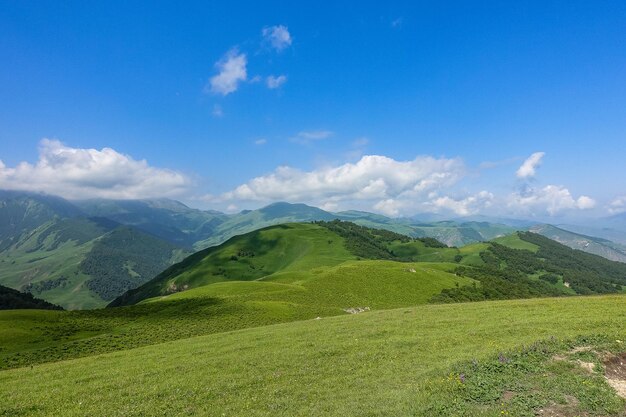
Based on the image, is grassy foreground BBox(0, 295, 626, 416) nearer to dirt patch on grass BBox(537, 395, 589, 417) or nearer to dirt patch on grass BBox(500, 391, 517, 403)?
dirt patch on grass BBox(500, 391, 517, 403)

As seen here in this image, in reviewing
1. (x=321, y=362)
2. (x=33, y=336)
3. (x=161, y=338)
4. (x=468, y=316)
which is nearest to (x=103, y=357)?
(x=161, y=338)

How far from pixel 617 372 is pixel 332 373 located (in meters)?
18.3

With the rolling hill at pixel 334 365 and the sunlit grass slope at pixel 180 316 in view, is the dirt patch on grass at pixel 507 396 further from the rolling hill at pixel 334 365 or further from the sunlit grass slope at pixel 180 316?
the sunlit grass slope at pixel 180 316

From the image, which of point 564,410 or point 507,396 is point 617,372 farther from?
point 507,396

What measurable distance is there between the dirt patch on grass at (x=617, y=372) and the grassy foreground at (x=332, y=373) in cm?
87

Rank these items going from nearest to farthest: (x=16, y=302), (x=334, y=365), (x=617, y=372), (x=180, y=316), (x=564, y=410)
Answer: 1. (x=564, y=410)
2. (x=617, y=372)
3. (x=334, y=365)
4. (x=180, y=316)
5. (x=16, y=302)

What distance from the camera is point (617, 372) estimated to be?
864 inches

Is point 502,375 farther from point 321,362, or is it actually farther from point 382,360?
point 321,362

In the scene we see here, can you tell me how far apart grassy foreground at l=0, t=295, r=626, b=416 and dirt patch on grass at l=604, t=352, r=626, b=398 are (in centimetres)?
87

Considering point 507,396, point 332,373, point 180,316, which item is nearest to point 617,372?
point 507,396

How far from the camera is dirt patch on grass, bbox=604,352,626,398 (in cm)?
1978

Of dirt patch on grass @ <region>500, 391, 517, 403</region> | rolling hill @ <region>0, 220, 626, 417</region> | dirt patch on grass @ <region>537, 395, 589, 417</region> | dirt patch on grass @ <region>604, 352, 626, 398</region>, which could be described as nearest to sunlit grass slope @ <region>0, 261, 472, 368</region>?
rolling hill @ <region>0, 220, 626, 417</region>

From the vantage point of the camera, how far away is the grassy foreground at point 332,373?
65.3 feet

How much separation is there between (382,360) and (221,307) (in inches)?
1911
